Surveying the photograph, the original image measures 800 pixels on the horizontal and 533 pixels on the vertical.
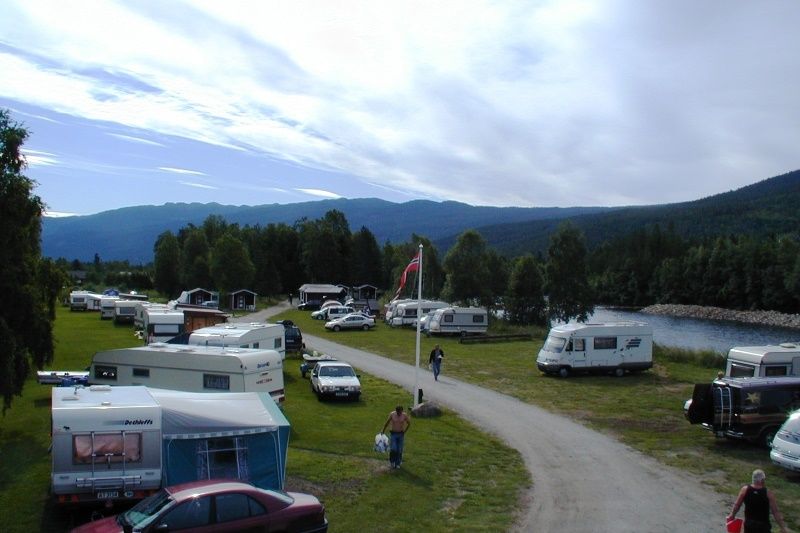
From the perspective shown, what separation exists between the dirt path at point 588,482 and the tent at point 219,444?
15.2 feet

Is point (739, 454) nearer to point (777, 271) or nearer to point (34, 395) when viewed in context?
point (34, 395)

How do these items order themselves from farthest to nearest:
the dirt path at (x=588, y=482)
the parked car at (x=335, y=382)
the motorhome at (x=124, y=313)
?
the motorhome at (x=124, y=313) → the parked car at (x=335, y=382) → the dirt path at (x=588, y=482)

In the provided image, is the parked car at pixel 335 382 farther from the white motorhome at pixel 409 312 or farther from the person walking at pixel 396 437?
the white motorhome at pixel 409 312

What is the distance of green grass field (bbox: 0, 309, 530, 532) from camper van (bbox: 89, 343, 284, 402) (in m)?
1.66

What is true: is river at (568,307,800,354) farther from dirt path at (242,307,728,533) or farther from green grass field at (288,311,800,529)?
dirt path at (242,307,728,533)

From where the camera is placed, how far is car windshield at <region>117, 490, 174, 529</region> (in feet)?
29.8

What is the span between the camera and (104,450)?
11.6m

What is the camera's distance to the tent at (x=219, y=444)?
39.7 feet

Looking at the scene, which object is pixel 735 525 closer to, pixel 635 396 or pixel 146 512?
pixel 146 512

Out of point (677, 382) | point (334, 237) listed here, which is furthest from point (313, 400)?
point (334, 237)

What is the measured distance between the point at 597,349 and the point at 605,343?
484 millimetres

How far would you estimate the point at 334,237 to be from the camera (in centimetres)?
9312

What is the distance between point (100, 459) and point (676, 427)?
16.6 metres

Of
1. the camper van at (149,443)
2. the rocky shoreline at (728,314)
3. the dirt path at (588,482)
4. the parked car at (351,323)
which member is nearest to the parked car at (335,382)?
the dirt path at (588,482)
